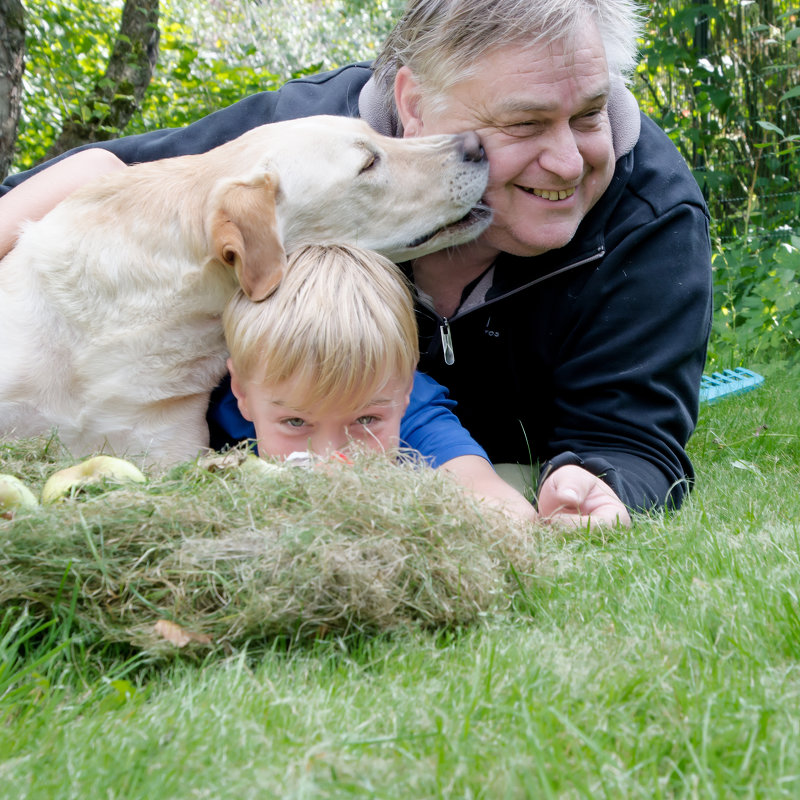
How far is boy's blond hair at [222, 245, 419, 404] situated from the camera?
253 centimetres

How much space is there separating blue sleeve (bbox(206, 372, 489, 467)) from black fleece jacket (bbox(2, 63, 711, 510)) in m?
0.25

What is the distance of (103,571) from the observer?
1.76 metres

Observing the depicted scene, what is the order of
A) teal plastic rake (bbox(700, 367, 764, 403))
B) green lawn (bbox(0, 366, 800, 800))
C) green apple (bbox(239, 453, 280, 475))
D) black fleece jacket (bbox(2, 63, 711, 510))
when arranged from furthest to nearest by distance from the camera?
teal plastic rake (bbox(700, 367, 764, 403)) → black fleece jacket (bbox(2, 63, 711, 510)) → green apple (bbox(239, 453, 280, 475)) → green lawn (bbox(0, 366, 800, 800))

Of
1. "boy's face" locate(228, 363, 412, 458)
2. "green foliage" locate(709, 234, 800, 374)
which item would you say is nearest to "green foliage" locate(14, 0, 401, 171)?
"green foliage" locate(709, 234, 800, 374)

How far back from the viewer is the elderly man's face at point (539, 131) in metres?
2.81

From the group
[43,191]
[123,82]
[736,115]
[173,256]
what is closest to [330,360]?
[173,256]

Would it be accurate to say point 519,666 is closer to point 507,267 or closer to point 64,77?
point 507,267

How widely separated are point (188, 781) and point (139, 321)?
1826 millimetres

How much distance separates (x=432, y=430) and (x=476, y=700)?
1541mm

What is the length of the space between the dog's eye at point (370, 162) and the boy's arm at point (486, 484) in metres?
0.92

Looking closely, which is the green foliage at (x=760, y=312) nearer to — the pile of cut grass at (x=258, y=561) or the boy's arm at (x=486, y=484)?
the boy's arm at (x=486, y=484)


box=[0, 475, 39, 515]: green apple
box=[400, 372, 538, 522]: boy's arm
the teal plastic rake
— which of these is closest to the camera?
box=[0, 475, 39, 515]: green apple

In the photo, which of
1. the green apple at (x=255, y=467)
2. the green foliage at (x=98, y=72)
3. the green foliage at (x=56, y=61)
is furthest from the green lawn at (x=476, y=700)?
the green foliage at (x=56, y=61)

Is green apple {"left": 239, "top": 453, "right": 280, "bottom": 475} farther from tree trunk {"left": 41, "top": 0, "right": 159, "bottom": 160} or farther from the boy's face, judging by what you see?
tree trunk {"left": 41, "top": 0, "right": 159, "bottom": 160}
